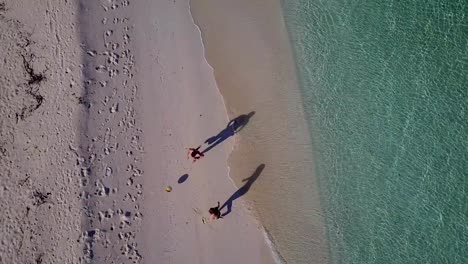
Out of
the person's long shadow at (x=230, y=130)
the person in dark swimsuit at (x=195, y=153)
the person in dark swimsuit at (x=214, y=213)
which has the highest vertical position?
the person's long shadow at (x=230, y=130)

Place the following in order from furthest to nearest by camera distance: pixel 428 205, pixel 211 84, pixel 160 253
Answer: pixel 211 84 → pixel 428 205 → pixel 160 253

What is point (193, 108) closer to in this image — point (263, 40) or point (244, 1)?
point (263, 40)

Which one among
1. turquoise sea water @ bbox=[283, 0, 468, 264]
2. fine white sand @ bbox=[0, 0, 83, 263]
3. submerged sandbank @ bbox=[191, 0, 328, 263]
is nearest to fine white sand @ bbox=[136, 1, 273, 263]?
submerged sandbank @ bbox=[191, 0, 328, 263]

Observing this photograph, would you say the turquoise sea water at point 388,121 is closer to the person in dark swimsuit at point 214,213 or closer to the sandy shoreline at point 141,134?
the sandy shoreline at point 141,134

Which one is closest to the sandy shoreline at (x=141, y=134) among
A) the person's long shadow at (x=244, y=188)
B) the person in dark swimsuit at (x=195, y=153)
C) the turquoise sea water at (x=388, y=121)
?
the person's long shadow at (x=244, y=188)

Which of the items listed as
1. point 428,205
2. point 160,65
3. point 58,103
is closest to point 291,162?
point 428,205
